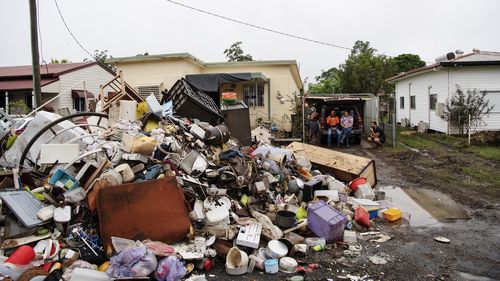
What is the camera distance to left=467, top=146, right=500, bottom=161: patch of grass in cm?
1171

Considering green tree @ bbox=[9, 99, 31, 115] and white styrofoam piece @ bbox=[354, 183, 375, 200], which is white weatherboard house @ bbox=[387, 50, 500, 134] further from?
green tree @ bbox=[9, 99, 31, 115]

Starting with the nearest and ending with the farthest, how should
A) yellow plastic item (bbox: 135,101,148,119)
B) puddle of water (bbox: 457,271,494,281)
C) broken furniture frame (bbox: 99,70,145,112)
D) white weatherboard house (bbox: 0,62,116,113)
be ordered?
puddle of water (bbox: 457,271,494,281) → yellow plastic item (bbox: 135,101,148,119) → broken furniture frame (bbox: 99,70,145,112) → white weatherboard house (bbox: 0,62,116,113)

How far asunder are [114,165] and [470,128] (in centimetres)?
1577

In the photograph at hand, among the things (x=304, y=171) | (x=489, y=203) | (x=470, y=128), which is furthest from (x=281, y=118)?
(x=489, y=203)

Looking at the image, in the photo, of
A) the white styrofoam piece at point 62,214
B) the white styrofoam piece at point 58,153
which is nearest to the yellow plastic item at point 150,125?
the white styrofoam piece at point 58,153

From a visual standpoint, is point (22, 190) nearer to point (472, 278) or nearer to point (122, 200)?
point (122, 200)

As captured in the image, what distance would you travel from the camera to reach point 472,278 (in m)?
4.19

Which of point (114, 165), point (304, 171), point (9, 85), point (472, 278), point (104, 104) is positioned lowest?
point (472, 278)

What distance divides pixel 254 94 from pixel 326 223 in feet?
42.5

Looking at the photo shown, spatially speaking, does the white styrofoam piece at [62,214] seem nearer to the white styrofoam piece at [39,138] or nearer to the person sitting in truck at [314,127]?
the white styrofoam piece at [39,138]

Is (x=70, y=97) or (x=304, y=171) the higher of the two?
(x=70, y=97)

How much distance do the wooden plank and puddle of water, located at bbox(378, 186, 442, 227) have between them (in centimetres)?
47

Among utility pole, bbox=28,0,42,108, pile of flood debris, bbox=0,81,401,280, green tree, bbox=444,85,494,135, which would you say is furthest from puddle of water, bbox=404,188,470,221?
utility pole, bbox=28,0,42,108

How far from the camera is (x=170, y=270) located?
13.1 feet
